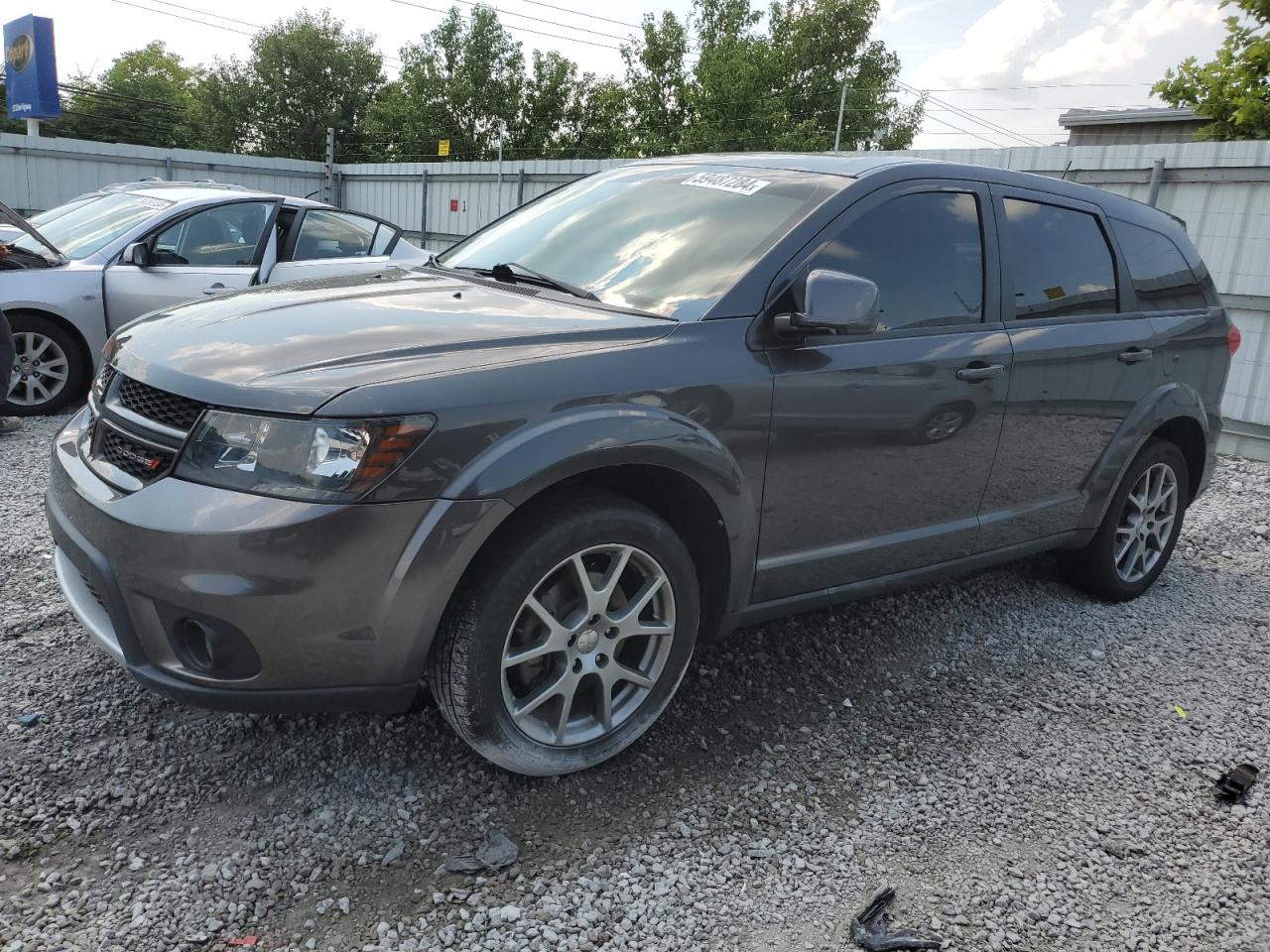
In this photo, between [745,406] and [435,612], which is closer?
[435,612]

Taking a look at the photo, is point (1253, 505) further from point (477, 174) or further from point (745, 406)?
point (477, 174)

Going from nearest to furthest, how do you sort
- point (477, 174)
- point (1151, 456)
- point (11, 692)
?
point (11, 692), point (1151, 456), point (477, 174)

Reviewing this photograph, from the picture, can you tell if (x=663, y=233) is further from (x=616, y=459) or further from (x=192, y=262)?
(x=192, y=262)

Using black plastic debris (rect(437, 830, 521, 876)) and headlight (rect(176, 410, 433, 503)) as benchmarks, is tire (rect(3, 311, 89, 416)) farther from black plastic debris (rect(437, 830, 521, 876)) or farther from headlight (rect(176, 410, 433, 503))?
black plastic debris (rect(437, 830, 521, 876))

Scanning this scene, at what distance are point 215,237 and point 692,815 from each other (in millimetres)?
6291

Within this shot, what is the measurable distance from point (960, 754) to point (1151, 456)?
209cm

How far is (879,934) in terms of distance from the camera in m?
2.30

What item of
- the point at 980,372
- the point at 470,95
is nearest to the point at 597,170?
the point at 980,372

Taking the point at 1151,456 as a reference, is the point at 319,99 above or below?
above

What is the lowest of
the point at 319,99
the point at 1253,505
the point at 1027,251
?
the point at 1253,505

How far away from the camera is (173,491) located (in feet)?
7.48

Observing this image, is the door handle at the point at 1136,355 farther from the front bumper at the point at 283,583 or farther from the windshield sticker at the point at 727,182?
the front bumper at the point at 283,583

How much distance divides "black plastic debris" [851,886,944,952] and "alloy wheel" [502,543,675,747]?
0.83m

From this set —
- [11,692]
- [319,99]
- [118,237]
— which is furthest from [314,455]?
[319,99]
